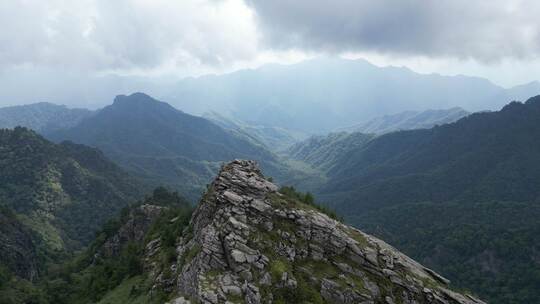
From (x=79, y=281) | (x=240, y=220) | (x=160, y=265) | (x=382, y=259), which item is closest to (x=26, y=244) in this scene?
(x=79, y=281)

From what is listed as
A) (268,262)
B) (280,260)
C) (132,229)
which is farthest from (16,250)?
(280,260)

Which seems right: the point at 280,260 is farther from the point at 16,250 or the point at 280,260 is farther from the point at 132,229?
the point at 16,250

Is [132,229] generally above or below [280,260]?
below

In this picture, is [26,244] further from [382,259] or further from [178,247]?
[382,259]

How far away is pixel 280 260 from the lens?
5434cm

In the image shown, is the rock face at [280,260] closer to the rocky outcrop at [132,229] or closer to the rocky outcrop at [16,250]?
the rocky outcrop at [132,229]

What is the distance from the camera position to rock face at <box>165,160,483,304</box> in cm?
5159

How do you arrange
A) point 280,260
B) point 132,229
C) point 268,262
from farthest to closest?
point 132,229
point 280,260
point 268,262

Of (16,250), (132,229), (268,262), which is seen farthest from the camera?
(16,250)

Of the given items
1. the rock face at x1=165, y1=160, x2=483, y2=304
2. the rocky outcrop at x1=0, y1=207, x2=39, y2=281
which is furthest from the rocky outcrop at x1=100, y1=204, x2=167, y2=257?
the rock face at x1=165, y1=160, x2=483, y2=304

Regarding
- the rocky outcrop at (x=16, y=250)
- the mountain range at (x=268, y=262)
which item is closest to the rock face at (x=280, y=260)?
the mountain range at (x=268, y=262)

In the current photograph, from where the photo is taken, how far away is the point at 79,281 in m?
98.5

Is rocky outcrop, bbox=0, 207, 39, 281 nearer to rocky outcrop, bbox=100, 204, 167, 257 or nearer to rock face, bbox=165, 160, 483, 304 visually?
rocky outcrop, bbox=100, 204, 167, 257

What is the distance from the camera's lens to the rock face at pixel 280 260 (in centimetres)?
5159
